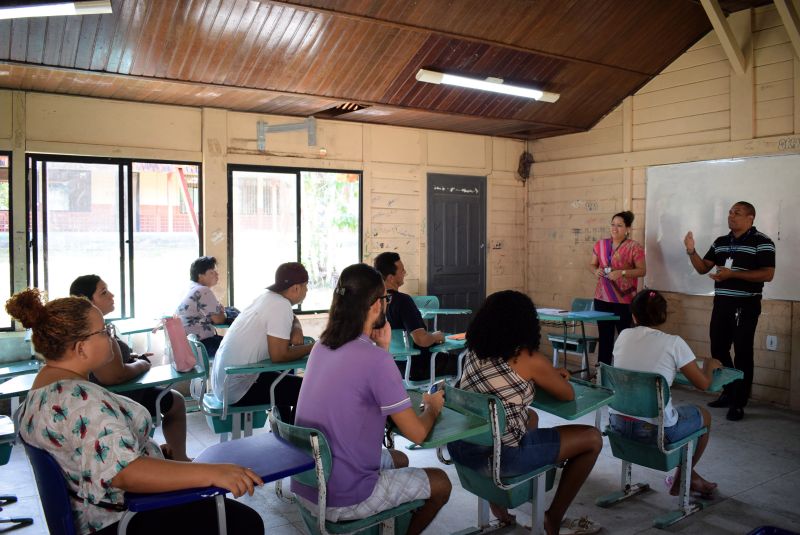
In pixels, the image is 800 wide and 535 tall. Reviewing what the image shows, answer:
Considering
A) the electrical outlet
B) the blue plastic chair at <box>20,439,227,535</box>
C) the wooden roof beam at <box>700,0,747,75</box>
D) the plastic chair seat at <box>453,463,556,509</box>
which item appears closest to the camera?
the blue plastic chair at <box>20,439,227,535</box>

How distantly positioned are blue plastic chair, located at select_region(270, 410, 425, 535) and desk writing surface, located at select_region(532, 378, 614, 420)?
759 millimetres

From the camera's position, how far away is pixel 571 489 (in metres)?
3.09

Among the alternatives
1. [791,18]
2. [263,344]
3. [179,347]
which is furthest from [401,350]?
[791,18]

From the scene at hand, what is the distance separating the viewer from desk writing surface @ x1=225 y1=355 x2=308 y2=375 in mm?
3480

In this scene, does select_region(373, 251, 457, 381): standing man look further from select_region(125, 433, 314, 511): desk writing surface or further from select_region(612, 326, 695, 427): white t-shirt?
select_region(125, 433, 314, 511): desk writing surface

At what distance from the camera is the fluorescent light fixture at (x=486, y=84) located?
5508 mm

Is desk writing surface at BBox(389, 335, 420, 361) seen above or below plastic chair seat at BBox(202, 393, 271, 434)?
above

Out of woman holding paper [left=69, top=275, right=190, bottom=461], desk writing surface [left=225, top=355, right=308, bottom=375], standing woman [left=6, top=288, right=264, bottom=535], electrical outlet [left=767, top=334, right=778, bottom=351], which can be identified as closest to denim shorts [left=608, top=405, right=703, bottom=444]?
desk writing surface [left=225, top=355, right=308, bottom=375]

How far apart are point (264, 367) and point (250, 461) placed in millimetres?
1460

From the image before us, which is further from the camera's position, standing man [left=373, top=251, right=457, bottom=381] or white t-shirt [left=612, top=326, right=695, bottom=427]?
standing man [left=373, top=251, right=457, bottom=381]

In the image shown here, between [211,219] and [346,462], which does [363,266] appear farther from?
[211,219]

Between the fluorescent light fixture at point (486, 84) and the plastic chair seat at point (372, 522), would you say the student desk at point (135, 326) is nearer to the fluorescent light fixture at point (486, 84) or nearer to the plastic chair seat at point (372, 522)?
the fluorescent light fixture at point (486, 84)

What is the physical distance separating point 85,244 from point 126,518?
445cm

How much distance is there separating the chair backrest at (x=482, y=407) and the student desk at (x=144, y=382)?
145 cm
